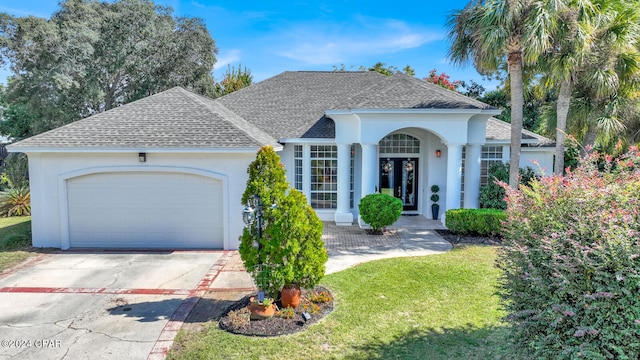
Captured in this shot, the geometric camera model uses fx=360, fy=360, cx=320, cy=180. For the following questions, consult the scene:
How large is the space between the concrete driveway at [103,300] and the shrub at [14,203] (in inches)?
339

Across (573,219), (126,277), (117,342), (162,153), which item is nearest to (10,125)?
(162,153)

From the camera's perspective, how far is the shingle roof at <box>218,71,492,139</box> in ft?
44.4

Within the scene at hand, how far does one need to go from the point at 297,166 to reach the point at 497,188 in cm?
789

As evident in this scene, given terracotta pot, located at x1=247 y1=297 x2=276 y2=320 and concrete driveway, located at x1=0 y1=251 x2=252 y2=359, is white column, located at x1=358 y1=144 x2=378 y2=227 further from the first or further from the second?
terracotta pot, located at x1=247 y1=297 x2=276 y2=320

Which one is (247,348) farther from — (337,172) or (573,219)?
(337,172)

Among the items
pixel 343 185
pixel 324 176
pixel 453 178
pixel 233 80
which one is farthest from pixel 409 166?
pixel 233 80

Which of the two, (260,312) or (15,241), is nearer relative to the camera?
(260,312)

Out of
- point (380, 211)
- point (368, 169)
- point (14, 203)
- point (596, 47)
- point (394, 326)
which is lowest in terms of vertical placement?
point (394, 326)

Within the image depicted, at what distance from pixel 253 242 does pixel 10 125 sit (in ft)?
124

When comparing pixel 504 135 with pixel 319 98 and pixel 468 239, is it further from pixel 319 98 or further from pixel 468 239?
pixel 319 98

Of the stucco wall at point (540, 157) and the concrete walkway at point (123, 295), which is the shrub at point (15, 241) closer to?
the concrete walkway at point (123, 295)

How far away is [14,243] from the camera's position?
11211 mm

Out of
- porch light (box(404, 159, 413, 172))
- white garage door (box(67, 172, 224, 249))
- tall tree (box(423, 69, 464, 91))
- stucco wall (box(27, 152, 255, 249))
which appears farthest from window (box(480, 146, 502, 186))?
tall tree (box(423, 69, 464, 91))

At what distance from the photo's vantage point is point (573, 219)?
407 cm
